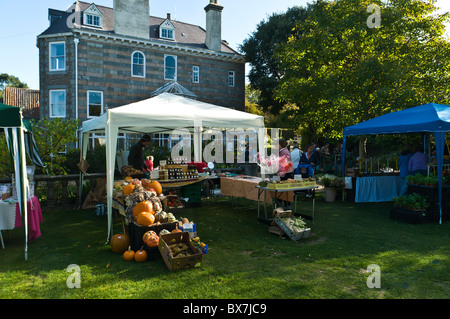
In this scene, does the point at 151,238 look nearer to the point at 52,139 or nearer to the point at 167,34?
the point at 52,139

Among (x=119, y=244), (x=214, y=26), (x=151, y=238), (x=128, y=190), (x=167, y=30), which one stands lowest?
(x=119, y=244)

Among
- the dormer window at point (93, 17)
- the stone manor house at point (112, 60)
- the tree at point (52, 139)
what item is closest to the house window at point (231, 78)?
the stone manor house at point (112, 60)

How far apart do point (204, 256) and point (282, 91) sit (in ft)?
33.3

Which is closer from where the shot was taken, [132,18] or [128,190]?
[128,190]

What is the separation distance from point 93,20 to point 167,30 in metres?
4.66

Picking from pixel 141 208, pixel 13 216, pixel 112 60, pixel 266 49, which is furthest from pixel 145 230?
pixel 266 49

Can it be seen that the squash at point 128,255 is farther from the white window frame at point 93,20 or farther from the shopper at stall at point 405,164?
the white window frame at point 93,20

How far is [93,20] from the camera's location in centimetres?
1925

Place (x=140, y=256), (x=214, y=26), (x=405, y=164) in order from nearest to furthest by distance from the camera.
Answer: (x=140, y=256), (x=405, y=164), (x=214, y=26)

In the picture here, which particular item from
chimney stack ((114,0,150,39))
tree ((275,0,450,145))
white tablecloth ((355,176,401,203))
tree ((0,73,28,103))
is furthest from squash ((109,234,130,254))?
tree ((0,73,28,103))

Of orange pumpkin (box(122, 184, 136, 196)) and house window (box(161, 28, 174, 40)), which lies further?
house window (box(161, 28, 174, 40))

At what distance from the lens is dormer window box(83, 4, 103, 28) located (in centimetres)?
1891

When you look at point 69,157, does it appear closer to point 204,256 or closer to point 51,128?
point 51,128

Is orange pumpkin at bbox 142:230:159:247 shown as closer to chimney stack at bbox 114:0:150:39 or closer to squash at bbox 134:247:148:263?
squash at bbox 134:247:148:263
